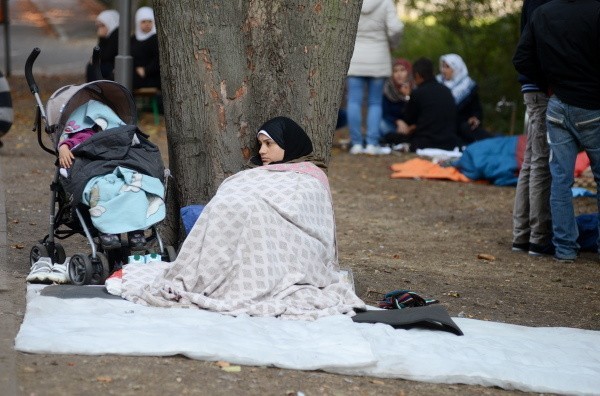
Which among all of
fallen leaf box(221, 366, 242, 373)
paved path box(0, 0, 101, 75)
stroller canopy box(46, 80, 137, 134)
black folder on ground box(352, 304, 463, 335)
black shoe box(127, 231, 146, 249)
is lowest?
paved path box(0, 0, 101, 75)

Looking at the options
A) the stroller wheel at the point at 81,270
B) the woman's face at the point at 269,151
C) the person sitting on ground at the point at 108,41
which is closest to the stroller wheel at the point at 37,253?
the stroller wheel at the point at 81,270

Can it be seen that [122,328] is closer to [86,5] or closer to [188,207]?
[188,207]

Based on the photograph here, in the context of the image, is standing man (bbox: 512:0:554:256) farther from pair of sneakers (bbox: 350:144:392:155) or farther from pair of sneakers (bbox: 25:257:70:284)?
pair of sneakers (bbox: 350:144:392:155)

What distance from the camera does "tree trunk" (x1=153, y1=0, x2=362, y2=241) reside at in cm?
694

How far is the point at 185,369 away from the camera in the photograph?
5102mm

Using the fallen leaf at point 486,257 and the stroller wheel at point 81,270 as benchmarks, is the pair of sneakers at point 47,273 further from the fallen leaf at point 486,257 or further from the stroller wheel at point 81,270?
the fallen leaf at point 486,257

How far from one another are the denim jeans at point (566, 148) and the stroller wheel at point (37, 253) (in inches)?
146

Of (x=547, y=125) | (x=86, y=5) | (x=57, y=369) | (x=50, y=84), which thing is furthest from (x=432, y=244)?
(x=86, y=5)

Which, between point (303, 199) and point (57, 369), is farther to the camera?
point (303, 199)

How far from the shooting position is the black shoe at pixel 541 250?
8852 mm

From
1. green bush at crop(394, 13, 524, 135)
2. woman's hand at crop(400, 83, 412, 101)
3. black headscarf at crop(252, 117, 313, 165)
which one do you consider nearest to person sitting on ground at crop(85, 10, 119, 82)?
woman's hand at crop(400, 83, 412, 101)

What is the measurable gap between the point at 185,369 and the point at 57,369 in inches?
21.8

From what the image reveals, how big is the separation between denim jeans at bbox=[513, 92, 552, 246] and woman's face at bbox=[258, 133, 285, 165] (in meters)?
2.64

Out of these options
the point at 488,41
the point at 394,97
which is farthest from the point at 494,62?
the point at 394,97
